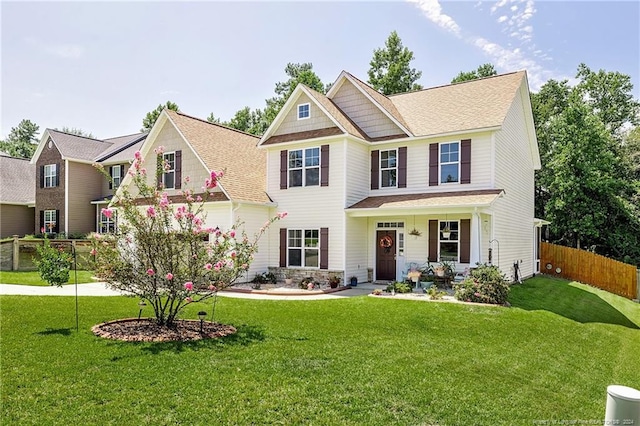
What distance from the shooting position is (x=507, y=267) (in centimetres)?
1658

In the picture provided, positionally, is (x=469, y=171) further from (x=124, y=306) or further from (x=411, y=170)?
(x=124, y=306)

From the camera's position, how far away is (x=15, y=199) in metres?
28.6

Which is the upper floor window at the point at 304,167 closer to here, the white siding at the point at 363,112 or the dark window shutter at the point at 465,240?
the white siding at the point at 363,112

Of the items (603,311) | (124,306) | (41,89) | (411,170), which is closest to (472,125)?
(411,170)

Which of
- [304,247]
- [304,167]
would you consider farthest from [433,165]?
[304,247]

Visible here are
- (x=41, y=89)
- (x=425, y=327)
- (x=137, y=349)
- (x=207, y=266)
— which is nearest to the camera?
(x=137, y=349)

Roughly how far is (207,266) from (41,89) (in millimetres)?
10107

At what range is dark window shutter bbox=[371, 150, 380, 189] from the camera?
17.7 metres

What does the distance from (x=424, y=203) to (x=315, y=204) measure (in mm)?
4393

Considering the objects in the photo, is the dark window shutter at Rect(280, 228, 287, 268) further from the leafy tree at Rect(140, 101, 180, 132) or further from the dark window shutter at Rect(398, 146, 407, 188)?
the leafy tree at Rect(140, 101, 180, 132)

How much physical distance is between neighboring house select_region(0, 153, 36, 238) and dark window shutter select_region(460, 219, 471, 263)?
2752 cm

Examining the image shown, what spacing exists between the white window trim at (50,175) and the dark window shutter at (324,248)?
19533 millimetres

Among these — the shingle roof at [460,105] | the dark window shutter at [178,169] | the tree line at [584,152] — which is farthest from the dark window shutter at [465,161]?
the tree line at [584,152]

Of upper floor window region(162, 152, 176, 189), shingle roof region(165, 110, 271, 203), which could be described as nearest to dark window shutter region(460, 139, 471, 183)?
shingle roof region(165, 110, 271, 203)
